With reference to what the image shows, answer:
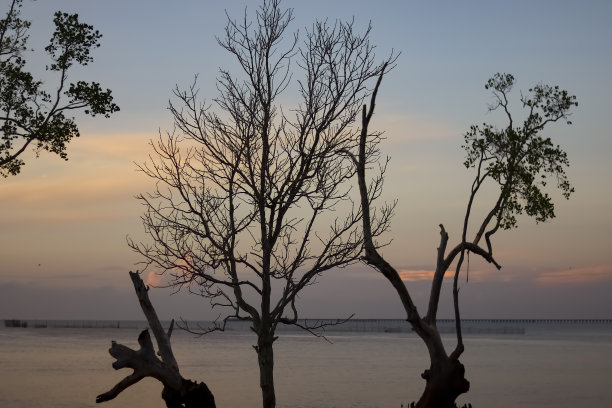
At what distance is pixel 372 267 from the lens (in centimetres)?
2470

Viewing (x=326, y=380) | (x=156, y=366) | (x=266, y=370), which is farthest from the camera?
(x=326, y=380)

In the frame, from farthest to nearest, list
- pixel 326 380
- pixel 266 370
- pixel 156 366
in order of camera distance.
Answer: pixel 326 380
pixel 156 366
pixel 266 370

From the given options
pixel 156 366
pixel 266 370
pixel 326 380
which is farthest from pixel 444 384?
pixel 326 380

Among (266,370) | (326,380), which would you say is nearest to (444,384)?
(266,370)

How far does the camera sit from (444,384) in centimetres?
2548

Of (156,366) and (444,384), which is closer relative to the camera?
(156,366)

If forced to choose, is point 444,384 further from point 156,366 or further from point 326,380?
point 326,380

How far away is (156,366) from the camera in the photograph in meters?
20.0

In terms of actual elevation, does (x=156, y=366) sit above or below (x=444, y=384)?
above

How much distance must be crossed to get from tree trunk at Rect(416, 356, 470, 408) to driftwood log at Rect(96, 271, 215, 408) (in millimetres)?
8063

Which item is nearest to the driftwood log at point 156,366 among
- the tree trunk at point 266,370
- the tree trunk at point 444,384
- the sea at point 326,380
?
the tree trunk at point 266,370

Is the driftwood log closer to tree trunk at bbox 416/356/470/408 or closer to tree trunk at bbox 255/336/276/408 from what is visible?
tree trunk at bbox 255/336/276/408

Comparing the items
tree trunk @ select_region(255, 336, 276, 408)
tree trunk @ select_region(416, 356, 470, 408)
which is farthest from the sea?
tree trunk @ select_region(255, 336, 276, 408)

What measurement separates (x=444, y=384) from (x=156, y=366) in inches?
383
